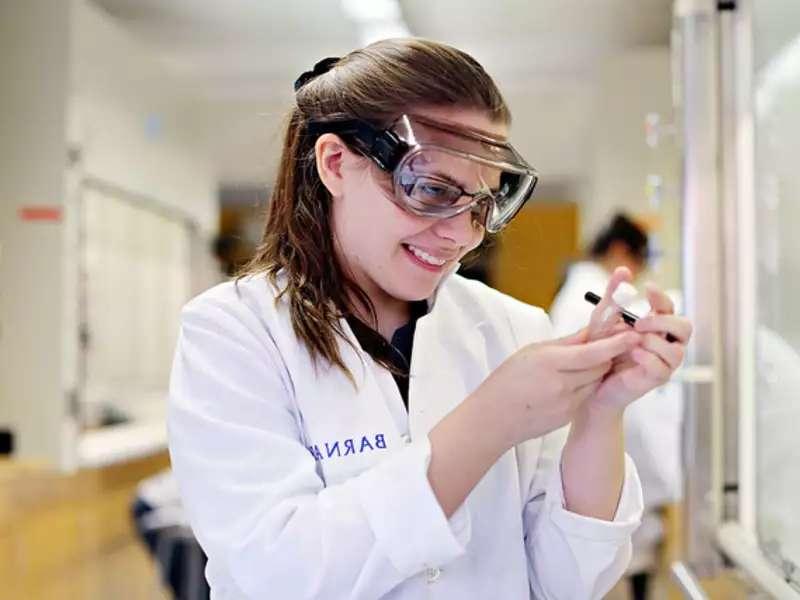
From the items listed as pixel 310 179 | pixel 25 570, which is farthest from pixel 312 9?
pixel 310 179

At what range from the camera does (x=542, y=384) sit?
91 centimetres

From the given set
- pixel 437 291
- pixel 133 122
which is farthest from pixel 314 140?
pixel 133 122

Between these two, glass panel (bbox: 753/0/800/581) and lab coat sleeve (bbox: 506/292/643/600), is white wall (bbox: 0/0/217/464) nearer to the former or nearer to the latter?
glass panel (bbox: 753/0/800/581)

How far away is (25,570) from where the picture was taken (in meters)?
3.21

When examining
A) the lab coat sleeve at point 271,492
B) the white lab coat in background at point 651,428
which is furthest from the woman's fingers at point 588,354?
the white lab coat in background at point 651,428

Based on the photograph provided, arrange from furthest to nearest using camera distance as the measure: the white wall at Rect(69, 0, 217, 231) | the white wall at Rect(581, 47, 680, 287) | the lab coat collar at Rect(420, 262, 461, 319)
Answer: the white wall at Rect(581, 47, 680, 287)
the white wall at Rect(69, 0, 217, 231)
the lab coat collar at Rect(420, 262, 461, 319)

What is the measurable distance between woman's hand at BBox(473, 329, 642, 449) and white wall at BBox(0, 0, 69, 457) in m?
2.56

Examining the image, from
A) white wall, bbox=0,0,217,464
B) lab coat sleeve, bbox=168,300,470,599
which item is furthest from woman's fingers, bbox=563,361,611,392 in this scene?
white wall, bbox=0,0,217,464

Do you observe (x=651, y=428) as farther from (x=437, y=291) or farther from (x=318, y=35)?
(x=318, y=35)

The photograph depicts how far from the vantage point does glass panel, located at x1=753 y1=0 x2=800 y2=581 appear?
4.86 ft

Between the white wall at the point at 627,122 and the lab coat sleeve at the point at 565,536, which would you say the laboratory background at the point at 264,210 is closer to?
the white wall at the point at 627,122

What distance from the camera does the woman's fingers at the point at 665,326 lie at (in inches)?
37.3

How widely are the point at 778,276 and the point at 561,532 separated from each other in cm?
76

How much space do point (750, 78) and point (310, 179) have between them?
1104 millimetres
